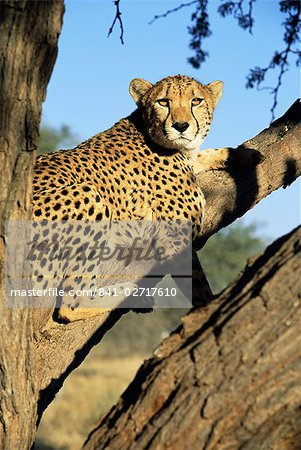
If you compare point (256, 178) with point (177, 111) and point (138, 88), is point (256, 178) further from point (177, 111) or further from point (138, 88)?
point (138, 88)

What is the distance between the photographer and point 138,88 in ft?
15.7

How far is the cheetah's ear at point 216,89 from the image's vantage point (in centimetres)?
483

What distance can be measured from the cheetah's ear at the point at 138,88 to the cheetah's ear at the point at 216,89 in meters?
0.38

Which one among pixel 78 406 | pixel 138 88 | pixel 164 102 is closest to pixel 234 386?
pixel 164 102

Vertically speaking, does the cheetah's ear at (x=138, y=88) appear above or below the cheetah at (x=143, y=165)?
above

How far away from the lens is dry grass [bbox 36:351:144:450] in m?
→ 13.0

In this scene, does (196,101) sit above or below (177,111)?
above

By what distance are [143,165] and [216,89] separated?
0.77 metres

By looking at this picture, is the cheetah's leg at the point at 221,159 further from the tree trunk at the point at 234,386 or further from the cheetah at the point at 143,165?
the tree trunk at the point at 234,386

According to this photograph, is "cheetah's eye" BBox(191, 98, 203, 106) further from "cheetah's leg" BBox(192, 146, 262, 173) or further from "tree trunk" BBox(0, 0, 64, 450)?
"tree trunk" BBox(0, 0, 64, 450)

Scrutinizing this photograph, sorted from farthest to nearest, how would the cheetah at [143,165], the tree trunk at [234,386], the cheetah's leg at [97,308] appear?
the cheetah at [143,165]
the cheetah's leg at [97,308]
the tree trunk at [234,386]

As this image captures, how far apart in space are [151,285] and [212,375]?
2133 mm

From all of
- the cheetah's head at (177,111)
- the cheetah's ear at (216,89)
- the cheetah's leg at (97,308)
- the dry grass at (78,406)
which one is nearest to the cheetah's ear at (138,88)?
the cheetah's head at (177,111)

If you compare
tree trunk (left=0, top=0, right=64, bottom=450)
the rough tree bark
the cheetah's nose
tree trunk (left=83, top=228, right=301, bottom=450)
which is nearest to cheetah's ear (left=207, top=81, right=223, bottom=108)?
the rough tree bark
